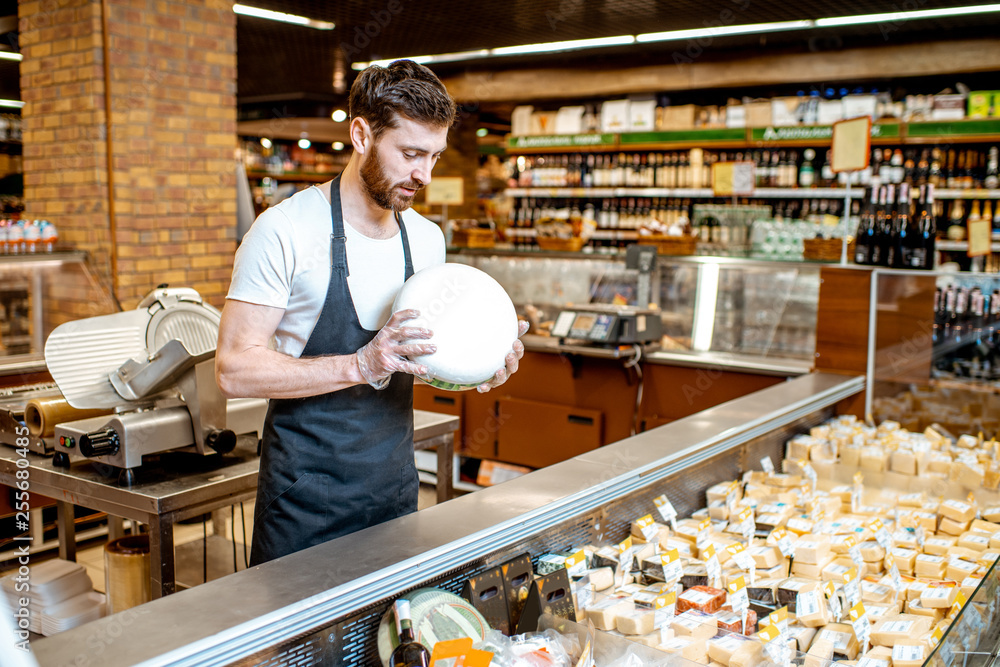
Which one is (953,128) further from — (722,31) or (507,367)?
(507,367)

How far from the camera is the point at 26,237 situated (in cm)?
415

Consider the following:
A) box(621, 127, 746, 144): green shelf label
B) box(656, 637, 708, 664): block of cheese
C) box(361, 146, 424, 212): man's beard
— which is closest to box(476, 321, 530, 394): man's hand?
box(361, 146, 424, 212): man's beard

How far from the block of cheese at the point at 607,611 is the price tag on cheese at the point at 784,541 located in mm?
579

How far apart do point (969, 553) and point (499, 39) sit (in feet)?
23.2

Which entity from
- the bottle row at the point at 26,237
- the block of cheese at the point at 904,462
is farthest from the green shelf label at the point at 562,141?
the block of cheese at the point at 904,462

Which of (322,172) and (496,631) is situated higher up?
(322,172)

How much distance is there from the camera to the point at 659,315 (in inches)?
179

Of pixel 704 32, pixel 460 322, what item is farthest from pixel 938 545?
pixel 704 32

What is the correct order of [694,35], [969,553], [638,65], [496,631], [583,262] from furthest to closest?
[638,65] < [694,35] < [583,262] < [969,553] < [496,631]

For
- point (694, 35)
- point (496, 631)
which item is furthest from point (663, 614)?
point (694, 35)

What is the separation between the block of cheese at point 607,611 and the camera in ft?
4.86

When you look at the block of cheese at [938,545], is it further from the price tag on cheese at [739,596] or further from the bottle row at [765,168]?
the bottle row at [765,168]

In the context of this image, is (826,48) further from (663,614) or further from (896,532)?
(663,614)

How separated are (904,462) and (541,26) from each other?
584 cm
